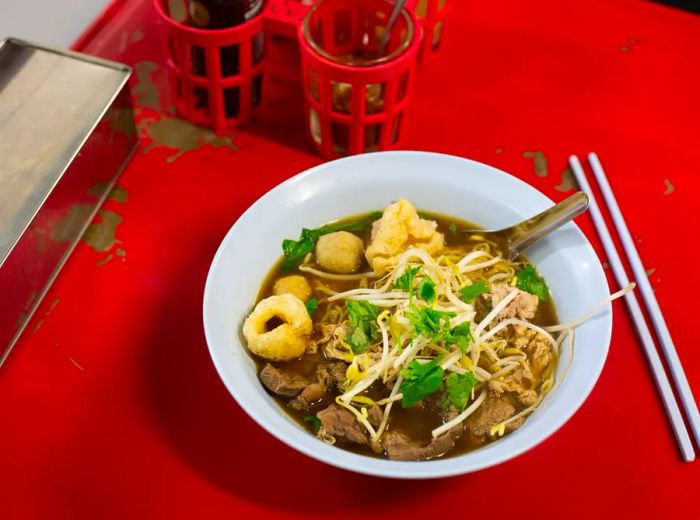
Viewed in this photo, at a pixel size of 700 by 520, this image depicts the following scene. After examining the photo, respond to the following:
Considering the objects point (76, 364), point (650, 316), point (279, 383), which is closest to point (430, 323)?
point (279, 383)

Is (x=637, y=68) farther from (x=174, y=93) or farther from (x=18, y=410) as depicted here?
(x=18, y=410)

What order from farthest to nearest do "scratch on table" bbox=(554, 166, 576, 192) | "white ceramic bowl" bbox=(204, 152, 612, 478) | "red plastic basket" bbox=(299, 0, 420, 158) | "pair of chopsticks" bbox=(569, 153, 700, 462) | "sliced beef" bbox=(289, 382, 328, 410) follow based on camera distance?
"scratch on table" bbox=(554, 166, 576, 192) → "red plastic basket" bbox=(299, 0, 420, 158) → "pair of chopsticks" bbox=(569, 153, 700, 462) → "sliced beef" bbox=(289, 382, 328, 410) → "white ceramic bowl" bbox=(204, 152, 612, 478)

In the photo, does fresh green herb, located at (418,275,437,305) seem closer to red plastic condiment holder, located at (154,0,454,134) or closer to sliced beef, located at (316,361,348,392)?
sliced beef, located at (316,361,348,392)

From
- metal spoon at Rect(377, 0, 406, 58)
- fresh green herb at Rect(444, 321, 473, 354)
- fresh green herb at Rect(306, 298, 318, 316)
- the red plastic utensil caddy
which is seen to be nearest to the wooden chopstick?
fresh green herb at Rect(444, 321, 473, 354)

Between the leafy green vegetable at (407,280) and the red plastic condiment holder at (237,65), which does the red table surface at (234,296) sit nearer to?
the red plastic condiment holder at (237,65)

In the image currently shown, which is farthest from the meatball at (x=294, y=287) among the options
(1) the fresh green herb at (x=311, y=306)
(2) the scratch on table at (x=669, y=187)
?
(2) the scratch on table at (x=669, y=187)

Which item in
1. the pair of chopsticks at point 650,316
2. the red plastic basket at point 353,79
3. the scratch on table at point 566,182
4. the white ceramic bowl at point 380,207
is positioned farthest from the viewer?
the scratch on table at point 566,182

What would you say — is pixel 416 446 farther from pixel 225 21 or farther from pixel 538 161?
pixel 225 21
